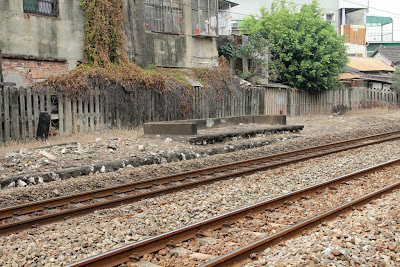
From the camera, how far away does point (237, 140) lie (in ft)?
46.9

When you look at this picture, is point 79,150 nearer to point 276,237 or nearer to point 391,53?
point 276,237

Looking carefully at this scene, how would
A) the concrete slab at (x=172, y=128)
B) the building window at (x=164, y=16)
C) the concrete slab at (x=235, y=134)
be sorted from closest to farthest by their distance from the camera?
the concrete slab at (x=235, y=134)
the concrete slab at (x=172, y=128)
the building window at (x=164, y=16)

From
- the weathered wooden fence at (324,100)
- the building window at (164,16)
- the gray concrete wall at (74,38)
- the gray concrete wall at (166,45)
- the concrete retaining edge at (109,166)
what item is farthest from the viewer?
the weathered wooden fence at (324,100)

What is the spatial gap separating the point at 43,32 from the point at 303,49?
15.9 meters

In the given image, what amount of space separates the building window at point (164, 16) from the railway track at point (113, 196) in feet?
37.5

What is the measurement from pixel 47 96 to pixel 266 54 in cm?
1508

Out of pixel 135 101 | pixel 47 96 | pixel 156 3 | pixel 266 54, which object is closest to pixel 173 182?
pixel 47 96

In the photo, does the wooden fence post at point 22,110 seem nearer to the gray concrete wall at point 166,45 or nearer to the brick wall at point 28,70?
the brick wall at point 28,70

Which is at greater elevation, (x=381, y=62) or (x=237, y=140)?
(x=381, y=62)

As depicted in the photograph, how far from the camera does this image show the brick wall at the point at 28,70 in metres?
14.9

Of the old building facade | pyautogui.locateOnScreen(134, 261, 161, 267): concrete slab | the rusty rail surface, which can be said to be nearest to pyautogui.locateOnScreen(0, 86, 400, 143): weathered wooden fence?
the old building facade

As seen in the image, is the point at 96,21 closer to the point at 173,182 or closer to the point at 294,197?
the point at 173,182

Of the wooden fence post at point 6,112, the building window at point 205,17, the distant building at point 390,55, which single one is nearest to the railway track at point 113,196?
the wooden fence post at point 6,112

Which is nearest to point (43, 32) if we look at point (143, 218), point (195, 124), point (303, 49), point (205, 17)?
point (195, 124)
